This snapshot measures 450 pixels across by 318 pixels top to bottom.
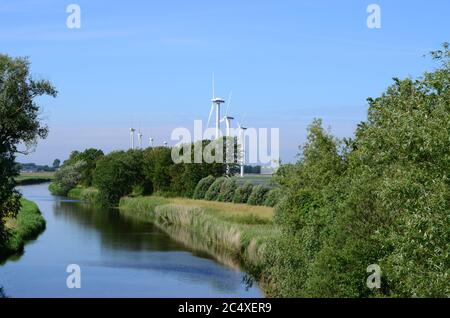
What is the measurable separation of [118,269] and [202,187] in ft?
128

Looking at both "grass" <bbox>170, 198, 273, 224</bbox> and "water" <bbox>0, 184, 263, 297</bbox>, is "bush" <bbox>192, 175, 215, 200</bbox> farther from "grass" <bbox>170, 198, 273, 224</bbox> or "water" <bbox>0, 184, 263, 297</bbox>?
"water" <bbox>0, 184, 263, 297</bbox>

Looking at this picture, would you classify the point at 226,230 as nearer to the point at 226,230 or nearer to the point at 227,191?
the point at 226,230

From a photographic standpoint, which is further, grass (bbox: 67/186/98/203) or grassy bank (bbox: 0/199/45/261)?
grass (bbox: 67/186/98/203)

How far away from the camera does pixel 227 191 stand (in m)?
66.6

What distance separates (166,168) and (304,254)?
2497 inches

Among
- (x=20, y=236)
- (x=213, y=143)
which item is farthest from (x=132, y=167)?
(x=20, y=236)

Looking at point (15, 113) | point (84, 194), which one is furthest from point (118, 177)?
point (15, 113)

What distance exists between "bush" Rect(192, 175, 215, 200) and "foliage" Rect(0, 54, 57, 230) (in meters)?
44.7

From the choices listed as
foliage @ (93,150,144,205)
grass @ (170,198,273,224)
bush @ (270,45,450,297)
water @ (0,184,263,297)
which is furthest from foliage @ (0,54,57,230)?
foliage @ (93,150,144,205)

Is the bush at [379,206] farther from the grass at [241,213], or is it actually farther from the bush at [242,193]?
the bush at [242,193]

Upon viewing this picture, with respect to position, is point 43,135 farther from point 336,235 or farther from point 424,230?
point 424,230

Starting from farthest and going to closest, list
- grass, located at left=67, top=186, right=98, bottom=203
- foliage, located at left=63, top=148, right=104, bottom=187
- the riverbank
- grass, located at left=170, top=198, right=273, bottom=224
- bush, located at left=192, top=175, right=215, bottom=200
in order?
foliage, located at left=63, top=148, right=104, bottom=187, grass, located at left=67, top=186, right=98, bottom=203, bush, located at left=192, top=175, right=215, bottom=200, grass, located at left=170, top=198, right=273, bottom=224, the riverbank

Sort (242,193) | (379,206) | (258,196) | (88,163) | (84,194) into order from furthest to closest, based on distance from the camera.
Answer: (88,163), (84,194), (242,193), (258,196), (379,206)

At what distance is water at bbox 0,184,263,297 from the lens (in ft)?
92.5
